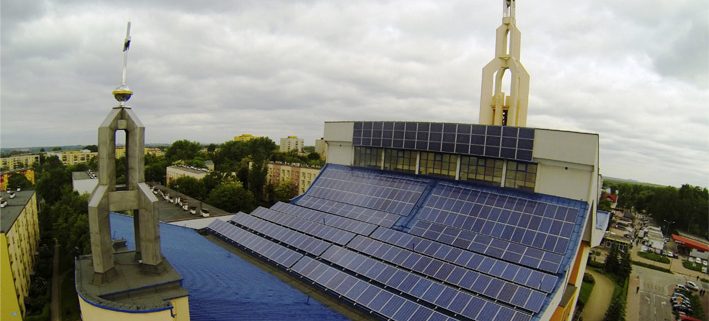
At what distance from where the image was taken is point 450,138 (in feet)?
99.1

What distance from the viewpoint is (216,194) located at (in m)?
66.1

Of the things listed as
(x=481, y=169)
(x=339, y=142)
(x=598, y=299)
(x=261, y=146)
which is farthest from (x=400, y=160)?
(x=261, y=146)

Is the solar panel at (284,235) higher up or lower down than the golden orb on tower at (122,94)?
lower down

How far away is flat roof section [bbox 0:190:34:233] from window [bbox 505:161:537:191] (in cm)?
4155

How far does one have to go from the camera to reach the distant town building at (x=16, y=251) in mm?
30094

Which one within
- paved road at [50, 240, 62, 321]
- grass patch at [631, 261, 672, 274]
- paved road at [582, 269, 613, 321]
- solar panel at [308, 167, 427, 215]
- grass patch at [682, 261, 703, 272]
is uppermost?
solar panel at [308, 167, 427, 215]

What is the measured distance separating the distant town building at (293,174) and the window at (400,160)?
54.0 metres

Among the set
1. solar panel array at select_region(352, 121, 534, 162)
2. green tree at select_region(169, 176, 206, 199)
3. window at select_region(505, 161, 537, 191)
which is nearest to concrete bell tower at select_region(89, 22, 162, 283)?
solar panel array at select_region(352, 121, 534, 162)

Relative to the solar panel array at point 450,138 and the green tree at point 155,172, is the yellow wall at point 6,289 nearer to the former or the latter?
the solar panel array at point 450,138

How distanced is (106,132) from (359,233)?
17.4 meters

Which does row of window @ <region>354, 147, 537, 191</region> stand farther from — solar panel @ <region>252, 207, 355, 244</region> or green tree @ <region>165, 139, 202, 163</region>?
green tree @ <region>165, 139, 202, 163</region>

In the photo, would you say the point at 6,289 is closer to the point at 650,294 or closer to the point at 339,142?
the point at 339,142

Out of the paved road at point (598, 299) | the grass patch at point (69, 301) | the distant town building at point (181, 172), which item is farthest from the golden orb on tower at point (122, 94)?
the distant town building at point (181, 172)

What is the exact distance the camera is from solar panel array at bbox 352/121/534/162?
88.3ft
